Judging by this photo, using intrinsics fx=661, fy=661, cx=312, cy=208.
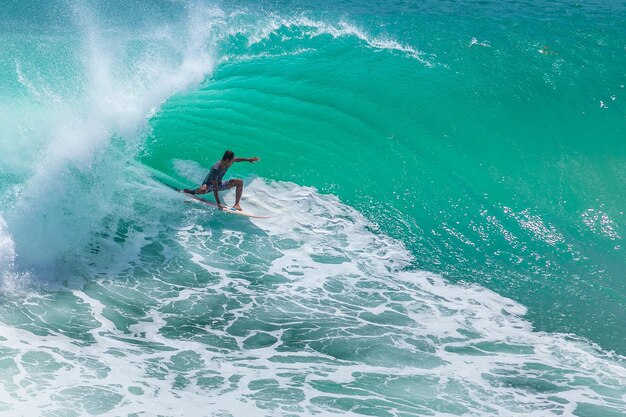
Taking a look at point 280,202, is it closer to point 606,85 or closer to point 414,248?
point 414,248

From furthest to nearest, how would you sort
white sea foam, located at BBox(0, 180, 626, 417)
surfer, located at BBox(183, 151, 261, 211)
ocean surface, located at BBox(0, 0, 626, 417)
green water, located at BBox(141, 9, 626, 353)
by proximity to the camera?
surfer, located at BBox(183, 151, 261, 211), green water, located at BBox(141, 9, 626, 353), ocean surface, located at BBox(0, 0, 626, 417), white sea foam, located at BBox(0, 180, 626, 417)

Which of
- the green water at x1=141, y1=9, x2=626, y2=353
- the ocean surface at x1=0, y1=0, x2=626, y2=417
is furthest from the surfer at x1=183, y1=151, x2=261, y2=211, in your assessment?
the green water at x1=141, y1=9, x2=626, y2=353

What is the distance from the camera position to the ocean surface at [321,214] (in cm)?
898

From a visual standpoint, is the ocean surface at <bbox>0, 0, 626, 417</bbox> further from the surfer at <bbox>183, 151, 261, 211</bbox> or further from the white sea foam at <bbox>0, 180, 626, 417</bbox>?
the surfer at <bbox>183, 151, 261, 211</bbox>

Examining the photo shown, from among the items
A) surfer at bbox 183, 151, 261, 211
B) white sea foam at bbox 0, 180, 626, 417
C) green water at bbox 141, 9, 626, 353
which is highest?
green water at bbox 141, 9, 626, 353

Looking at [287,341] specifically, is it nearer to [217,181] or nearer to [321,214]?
[321,214]

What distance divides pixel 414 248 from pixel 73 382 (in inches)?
255

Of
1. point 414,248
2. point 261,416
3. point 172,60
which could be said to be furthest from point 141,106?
point 261,416

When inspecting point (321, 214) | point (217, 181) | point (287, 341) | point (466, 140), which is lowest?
point (287, 341)

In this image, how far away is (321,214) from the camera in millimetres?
13359

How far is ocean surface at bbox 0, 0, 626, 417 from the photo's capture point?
898 centimetres

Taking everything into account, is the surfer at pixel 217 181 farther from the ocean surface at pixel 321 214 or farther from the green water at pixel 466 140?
the green water at pixel 466 140

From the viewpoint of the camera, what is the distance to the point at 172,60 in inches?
739

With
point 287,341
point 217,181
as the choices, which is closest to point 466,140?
point 217,181
